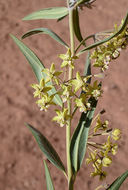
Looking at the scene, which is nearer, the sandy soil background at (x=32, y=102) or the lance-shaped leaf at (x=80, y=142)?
the lance-shaped leaf at (x=80, y=142)

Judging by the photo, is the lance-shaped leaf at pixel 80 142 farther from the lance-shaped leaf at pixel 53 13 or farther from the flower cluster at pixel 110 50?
the lance-shaped leaf at pixel 53 13

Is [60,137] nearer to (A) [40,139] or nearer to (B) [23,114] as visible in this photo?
(B) [23,114]

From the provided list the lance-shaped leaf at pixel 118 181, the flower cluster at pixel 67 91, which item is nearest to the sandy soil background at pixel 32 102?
the lance-shaped leaf at pixel 118 181

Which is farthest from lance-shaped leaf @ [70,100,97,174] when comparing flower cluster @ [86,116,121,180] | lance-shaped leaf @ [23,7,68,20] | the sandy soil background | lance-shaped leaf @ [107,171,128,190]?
the sandy soil background

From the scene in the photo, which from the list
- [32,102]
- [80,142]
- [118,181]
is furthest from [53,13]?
[32,102]

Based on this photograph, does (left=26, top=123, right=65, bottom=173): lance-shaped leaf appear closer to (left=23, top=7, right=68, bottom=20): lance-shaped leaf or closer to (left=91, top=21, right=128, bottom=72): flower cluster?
(left=91, top=21, right=128, bottom=72): flower cluster

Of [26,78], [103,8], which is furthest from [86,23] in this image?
[26,78]
